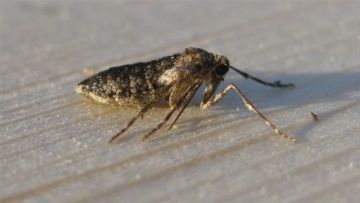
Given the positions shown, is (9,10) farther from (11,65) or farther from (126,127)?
(126,127)

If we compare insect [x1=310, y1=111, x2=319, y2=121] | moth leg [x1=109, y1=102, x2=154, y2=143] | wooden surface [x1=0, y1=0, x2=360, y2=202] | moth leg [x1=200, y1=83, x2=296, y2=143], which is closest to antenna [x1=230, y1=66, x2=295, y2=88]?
wooden surface [x1=0, y1=0, x2=360, y2=202]

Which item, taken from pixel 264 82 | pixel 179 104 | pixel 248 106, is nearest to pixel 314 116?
pixel 248 106

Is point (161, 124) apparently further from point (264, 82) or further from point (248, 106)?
point (264, 82)

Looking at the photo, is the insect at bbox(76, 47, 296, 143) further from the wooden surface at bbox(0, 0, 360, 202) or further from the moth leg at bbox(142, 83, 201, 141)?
the wooden surface at bbox(0, 0, 360, 202)

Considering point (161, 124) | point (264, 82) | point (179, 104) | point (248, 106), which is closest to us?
point (161, 124)

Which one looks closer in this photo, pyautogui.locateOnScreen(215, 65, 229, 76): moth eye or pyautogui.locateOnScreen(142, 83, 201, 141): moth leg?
pyautogui.locateOnScreen(142, 83, 201, 141): moth leg

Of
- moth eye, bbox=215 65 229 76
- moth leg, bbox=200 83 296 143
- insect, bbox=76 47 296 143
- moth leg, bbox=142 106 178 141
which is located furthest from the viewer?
moth eye, bbox=215 65 229 76
